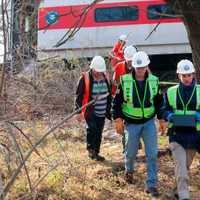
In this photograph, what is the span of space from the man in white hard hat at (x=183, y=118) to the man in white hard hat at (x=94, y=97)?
158 centimetres

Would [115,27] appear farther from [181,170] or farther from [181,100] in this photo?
→ [181,170]

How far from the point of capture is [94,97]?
7906mm

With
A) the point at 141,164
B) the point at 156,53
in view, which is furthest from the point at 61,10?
the point at 141,164

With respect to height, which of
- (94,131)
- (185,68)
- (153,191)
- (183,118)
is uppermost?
(185,68)

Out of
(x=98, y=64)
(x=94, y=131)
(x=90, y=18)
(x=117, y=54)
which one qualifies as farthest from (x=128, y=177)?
(x=90, y=18)

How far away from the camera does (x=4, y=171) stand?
700 centimetres

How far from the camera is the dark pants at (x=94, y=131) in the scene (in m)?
8.14

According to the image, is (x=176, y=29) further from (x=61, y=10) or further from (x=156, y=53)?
(x=61, y=10)

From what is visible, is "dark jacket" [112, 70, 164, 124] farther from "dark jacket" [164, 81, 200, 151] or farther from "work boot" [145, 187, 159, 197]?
"work boot" [145, 187, 159, 197]

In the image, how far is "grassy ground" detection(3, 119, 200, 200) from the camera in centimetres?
676

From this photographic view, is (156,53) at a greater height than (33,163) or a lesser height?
greater

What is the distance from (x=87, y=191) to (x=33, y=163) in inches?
37.1

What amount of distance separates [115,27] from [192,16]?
7.97 meters

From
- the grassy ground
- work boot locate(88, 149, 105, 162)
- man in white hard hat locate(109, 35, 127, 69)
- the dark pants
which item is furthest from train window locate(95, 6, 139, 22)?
work boot locate(88, 149, 105, 162)
